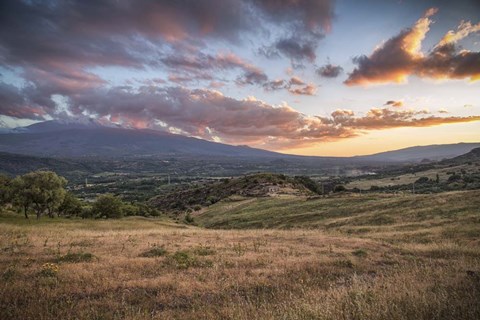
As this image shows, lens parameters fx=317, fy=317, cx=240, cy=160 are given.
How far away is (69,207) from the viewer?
66.8 meters

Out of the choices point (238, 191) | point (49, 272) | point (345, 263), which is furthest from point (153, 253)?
point (238, 191)

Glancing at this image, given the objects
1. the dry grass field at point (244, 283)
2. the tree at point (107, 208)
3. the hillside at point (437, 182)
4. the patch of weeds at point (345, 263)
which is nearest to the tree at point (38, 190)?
the tree at point (107, 208)

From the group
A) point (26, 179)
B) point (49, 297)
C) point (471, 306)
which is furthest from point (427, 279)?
point (26, 179)

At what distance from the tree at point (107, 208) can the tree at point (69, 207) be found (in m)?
5.45

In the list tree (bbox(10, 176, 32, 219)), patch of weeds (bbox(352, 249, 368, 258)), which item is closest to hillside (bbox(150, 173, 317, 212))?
tree (bbox(10, 176, 32, 219))

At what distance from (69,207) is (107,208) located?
9.52 meters

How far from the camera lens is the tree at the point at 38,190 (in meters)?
49.8

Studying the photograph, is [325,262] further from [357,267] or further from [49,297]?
[49,297]

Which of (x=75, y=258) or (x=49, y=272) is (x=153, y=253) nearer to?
(x=75, y=258)

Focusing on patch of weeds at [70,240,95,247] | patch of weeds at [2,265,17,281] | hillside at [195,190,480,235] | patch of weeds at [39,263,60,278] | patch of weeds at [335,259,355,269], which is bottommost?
hillside at [195,190,480,235]

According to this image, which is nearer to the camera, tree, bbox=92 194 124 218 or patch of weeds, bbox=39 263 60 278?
patch of weeds, bbox=39 263 60 278

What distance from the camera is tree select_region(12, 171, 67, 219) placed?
1959 inches

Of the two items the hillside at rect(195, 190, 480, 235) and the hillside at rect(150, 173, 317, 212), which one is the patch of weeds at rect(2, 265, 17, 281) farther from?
the hillside at rect(150, 173, 317, 212)

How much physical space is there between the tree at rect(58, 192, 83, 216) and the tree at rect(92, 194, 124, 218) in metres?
5.45
